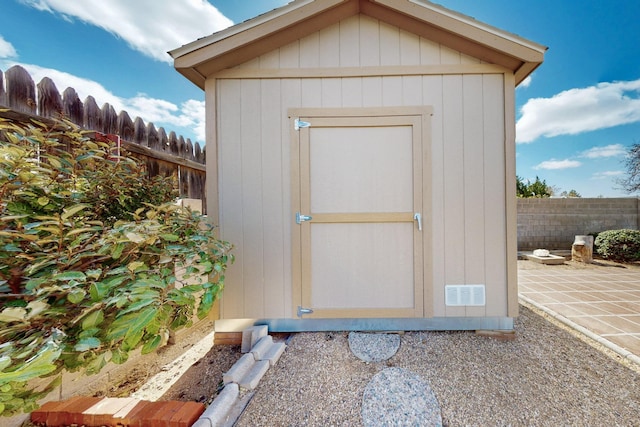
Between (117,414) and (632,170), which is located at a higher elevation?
(632,170)

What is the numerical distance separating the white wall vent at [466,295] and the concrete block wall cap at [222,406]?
1830 millimetres

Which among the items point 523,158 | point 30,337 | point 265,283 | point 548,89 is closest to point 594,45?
point 548,89

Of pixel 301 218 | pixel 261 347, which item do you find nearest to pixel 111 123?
pixel 301 218

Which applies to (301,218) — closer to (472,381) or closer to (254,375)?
(254,375)

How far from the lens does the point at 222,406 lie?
143 cm

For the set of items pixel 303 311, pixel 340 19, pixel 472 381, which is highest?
pixel 340 19

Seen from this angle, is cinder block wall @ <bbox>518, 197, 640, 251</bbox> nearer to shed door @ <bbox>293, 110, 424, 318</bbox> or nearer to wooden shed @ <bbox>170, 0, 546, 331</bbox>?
wooden shed @ <bbox>170, 0, 546, 331</bbox>

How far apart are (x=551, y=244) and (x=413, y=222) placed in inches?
262

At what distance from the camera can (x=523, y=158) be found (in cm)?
934

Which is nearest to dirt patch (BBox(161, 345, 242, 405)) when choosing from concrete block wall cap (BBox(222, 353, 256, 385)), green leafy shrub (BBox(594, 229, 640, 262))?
concrete block wall cap (BBox(222, 353, 256, 385))

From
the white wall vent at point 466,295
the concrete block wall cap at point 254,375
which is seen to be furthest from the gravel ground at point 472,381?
the white wall vent at point 466,295

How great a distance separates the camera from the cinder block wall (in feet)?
21.1

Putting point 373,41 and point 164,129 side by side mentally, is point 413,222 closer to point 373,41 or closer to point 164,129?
point 373,41

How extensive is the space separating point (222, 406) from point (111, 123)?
2594mm
